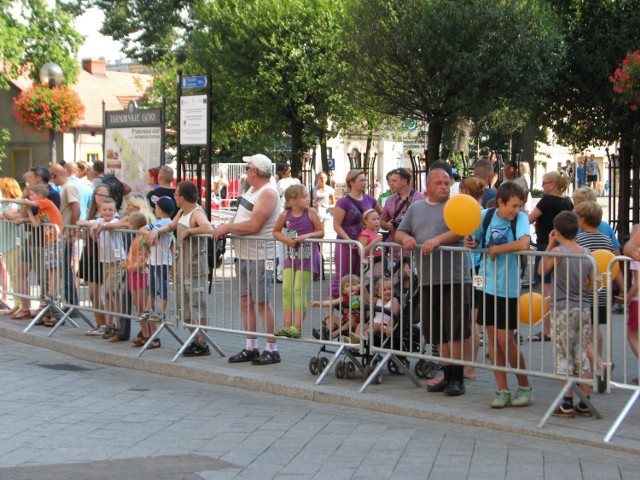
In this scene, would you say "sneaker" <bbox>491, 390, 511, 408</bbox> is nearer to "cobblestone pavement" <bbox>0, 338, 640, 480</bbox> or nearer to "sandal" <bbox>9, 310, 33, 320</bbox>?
"cobblestone pavement" <bbox>0, 338, 640, 480</bbox>

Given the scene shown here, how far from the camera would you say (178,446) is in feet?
20.7

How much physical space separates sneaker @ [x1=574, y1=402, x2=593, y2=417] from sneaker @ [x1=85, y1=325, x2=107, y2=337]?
591 centimetres

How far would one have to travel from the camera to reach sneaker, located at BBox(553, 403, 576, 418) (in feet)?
22.7

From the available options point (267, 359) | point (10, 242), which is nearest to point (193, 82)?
point (10, 242)

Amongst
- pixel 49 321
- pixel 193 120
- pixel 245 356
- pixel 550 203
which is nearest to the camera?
pixel 245 356

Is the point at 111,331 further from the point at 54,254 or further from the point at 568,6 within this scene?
the point at 568,6

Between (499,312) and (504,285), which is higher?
(504,285)

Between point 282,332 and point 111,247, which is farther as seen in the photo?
point 111,247

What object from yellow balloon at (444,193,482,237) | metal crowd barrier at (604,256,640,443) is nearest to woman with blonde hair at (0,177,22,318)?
yellow balloon at (444,193,482,237)

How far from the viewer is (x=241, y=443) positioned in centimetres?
641

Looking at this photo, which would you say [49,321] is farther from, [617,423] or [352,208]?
[617,423]

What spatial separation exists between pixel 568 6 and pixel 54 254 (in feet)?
42.3

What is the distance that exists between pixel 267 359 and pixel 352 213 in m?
1.79

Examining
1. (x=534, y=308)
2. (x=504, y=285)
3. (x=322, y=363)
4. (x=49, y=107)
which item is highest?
(x=49, y=107)
